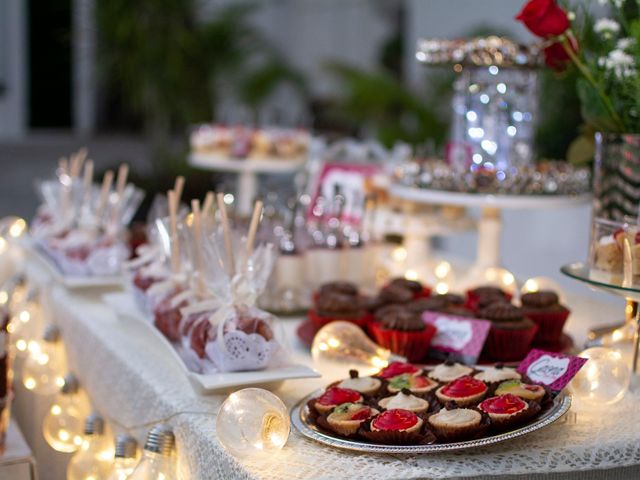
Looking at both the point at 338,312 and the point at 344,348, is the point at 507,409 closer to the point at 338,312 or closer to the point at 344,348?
the point at 344,348

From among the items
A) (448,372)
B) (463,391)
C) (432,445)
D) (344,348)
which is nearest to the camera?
(432,445)

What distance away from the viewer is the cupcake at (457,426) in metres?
1.27

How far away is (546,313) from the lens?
5.75 ft

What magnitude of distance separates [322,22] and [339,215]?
31.2 feet

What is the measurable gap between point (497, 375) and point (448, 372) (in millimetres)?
77

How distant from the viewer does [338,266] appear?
2.28 m

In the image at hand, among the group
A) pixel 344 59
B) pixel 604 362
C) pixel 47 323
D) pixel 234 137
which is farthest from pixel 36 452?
pixel 344 59

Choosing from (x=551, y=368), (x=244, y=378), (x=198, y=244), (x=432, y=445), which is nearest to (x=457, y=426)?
(x=432, y=445)

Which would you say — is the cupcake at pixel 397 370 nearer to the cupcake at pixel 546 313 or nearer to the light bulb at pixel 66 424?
the cupcake at pixel 546 313

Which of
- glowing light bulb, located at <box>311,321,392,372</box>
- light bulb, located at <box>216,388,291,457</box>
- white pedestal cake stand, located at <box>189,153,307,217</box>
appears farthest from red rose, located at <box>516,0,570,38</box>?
white pedestal cake stand, located at <box>189,153,307,217</box>

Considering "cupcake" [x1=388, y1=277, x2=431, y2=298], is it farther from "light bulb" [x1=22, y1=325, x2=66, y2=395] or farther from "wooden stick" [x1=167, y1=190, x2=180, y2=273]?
"light bulb" [x1=22, y1=325, x2=66, y2=395]

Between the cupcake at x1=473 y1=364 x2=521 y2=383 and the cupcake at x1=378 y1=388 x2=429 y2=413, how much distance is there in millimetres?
121

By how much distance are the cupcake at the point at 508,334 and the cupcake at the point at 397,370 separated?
241 millimetres

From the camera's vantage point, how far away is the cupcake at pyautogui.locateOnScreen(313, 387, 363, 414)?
1359 millimetres
